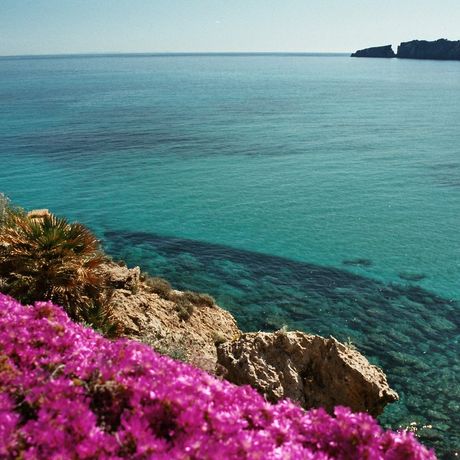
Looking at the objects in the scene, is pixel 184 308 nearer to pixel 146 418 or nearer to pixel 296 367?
pixel 296 367

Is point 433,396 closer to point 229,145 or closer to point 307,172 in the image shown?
point 307,172

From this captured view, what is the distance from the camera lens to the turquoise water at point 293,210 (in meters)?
18.9

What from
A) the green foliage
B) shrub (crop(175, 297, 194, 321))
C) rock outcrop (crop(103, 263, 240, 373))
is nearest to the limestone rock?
rock outcrop (crop(103, 263, 240, 373))

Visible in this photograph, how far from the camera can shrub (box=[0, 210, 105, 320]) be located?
1238cm

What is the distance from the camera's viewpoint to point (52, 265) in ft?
41.8

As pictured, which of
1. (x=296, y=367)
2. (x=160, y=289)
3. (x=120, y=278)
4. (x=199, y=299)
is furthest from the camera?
(x=199, y=299)

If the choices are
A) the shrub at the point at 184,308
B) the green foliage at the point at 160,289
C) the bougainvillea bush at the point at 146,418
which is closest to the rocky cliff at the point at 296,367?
the shrub at the point at 184,308

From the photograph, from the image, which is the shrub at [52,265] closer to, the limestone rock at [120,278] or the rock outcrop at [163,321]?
the rock outcrop at [163,321]

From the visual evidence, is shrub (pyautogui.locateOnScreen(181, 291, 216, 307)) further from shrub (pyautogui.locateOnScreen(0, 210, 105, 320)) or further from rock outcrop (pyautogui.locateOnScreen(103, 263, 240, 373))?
shrub (pyautogui.locateOnScreen(0, 210, 105, 320))

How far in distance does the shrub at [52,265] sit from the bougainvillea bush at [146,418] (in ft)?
24.4

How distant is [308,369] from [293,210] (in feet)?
75.3

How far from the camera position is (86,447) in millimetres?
3838

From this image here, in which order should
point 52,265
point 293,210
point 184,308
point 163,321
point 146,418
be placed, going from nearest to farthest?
point 146,418 → point 52,265 → point 163,321 → point 184,308 → point 293,210

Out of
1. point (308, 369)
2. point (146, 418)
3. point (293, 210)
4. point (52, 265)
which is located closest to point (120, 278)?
point (52, 265)
